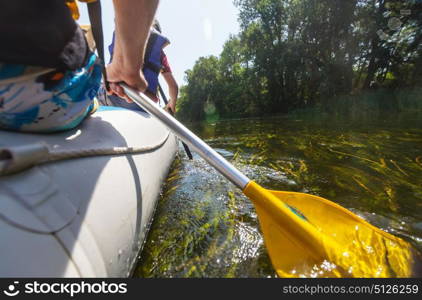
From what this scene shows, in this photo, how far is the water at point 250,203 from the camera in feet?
3.96

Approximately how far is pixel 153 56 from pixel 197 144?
1.91 metres

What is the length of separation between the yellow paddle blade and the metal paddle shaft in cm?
10

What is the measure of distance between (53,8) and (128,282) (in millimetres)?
1101

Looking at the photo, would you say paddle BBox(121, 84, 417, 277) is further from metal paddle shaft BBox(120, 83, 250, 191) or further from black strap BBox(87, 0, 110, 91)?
black strap BBox(87, 0, 110, 91)

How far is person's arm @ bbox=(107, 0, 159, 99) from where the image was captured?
1.00 meters

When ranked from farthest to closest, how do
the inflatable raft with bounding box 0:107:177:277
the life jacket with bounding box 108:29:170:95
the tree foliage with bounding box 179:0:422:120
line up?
1. the tree foliage with bounding box 179:0:422:120
2. the life jacket with bounding box 108:29:170:95
3. the inflatable raft with bounding box 0:107:177:277

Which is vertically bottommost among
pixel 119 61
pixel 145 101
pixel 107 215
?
pixel 107 215

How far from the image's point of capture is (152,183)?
154 cm

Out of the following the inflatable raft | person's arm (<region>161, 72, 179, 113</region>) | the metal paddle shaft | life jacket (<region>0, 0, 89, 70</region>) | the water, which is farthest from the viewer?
person's arm (<region>161, 72, 179, 113</region>)

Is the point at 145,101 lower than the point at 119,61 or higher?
lower

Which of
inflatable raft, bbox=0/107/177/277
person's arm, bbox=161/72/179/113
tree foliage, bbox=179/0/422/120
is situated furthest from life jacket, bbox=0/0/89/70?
tree foliage, bbox=179/0/422/120

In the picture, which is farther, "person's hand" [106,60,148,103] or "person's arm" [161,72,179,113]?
"person's arm" [161,72,179,113]

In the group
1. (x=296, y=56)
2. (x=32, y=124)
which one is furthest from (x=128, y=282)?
(x=296, y=56)

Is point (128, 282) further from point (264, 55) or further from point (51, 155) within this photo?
point (264, 55)
